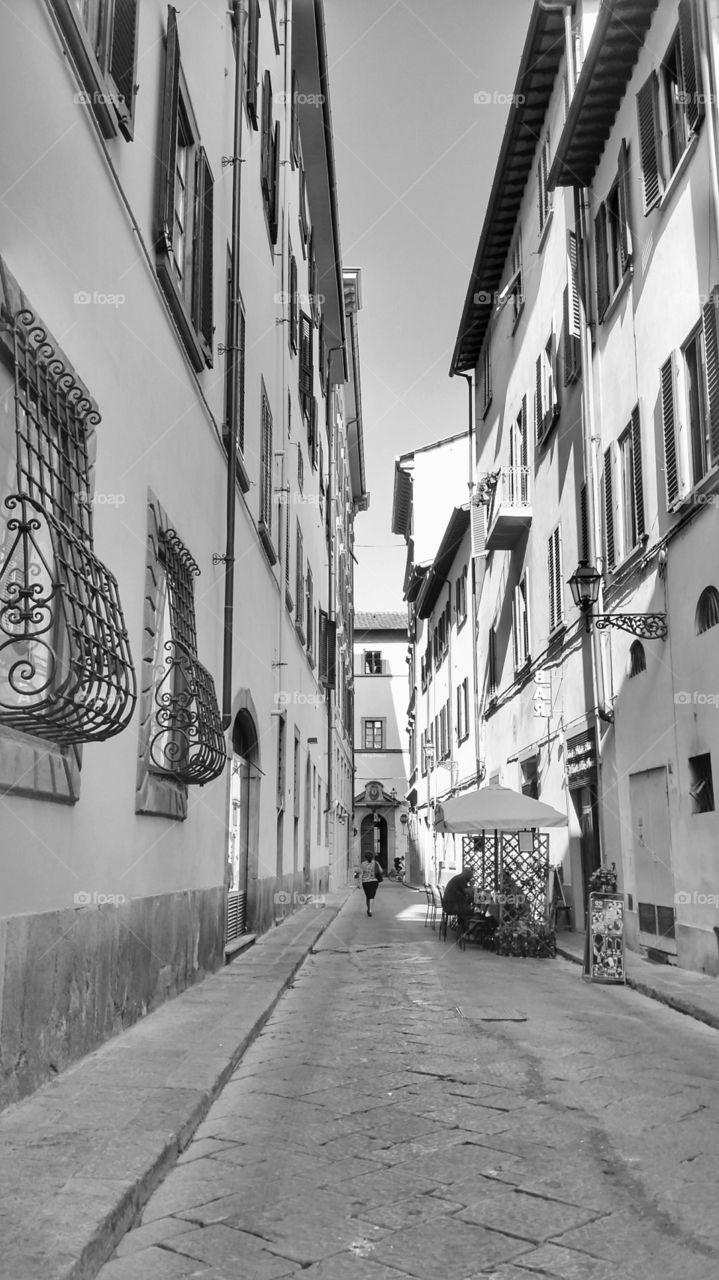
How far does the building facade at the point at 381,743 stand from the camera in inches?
2266

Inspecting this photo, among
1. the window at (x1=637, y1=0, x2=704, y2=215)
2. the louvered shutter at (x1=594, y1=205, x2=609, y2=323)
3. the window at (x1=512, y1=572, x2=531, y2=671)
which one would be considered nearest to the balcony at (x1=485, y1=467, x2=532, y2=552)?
the window at (x1=512, y1=572, x2=531, y2=671)

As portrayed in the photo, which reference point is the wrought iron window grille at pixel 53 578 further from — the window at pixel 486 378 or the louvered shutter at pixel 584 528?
A: the window at pixel 486 378

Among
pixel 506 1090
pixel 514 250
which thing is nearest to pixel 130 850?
pixel 506 1090

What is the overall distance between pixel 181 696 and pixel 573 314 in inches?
420

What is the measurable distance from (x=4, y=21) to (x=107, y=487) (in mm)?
2586

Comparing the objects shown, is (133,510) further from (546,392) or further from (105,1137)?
(546,392)

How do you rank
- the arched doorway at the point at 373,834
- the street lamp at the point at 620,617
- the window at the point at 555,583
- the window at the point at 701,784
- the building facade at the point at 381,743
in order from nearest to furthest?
the window at the point at 701,784, the street lamp at the point at 620,617, the window at the point at 555,583, the building facade at the point at 381,743, the arched doorway at the point at 373,834

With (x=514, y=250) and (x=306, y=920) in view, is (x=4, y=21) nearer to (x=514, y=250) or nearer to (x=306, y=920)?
(x=306, y=920)

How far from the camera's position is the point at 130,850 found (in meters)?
7.35

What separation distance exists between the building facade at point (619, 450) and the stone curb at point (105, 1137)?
5.63 meters

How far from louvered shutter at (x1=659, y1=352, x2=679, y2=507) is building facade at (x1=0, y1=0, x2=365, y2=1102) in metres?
4.53

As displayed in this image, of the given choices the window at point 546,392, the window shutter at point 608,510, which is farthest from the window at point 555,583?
the window shutter at point 608,510

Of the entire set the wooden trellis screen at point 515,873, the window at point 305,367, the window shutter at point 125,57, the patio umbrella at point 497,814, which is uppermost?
the window at point 305,367

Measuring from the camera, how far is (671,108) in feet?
42.0
